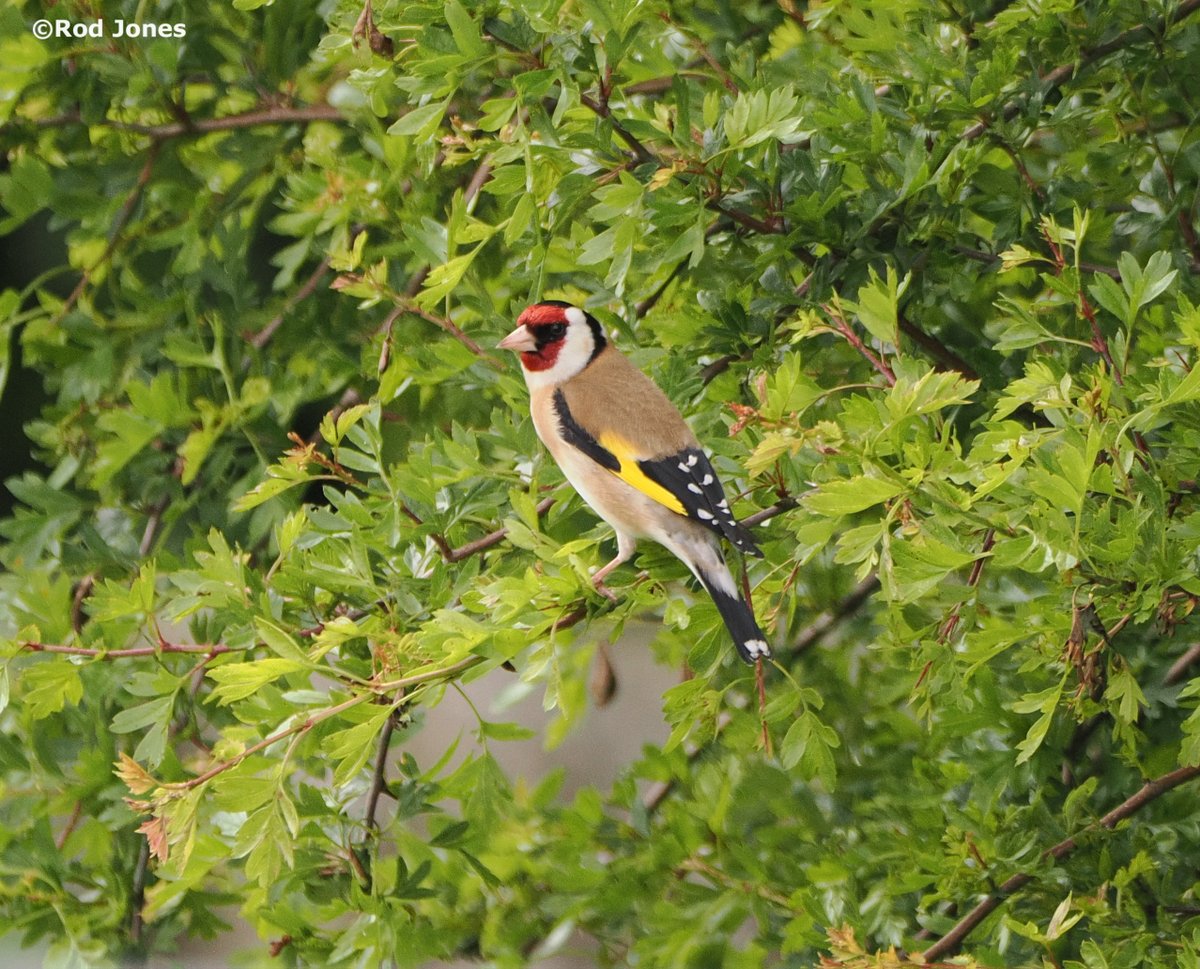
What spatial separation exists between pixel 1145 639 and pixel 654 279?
889 millimetres

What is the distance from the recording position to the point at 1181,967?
170cm

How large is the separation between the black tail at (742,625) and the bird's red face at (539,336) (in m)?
0.52

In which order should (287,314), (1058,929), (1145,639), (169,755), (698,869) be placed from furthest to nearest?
(287,314) < (698,869) < (169,755) < (1145,639) < (1058,929)

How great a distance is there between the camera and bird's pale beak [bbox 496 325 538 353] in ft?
6.93

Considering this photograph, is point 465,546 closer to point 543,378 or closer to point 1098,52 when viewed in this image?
point 543,378

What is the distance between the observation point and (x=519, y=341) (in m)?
2.12

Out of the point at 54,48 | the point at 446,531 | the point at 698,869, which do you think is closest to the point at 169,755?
the point at 446,531

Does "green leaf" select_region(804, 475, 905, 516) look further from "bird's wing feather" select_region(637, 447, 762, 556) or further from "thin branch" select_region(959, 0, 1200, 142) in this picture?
"thin branch" select_region(959, 0, 1200, 142)

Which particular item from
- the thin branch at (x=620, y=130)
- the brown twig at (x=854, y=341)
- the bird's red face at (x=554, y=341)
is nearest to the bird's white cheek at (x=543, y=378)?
the bird's red face at (x=554, y=341)

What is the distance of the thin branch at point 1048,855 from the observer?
1938 millimetres

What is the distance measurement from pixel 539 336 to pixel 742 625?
2.09 feet

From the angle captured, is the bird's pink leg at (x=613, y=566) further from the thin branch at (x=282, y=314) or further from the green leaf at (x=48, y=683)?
the thin branch at (x=282, y=314)

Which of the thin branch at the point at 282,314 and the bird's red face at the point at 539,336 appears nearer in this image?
the bird's red face at the point at 539,336

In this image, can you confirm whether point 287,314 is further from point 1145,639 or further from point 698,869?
point 1145,639
